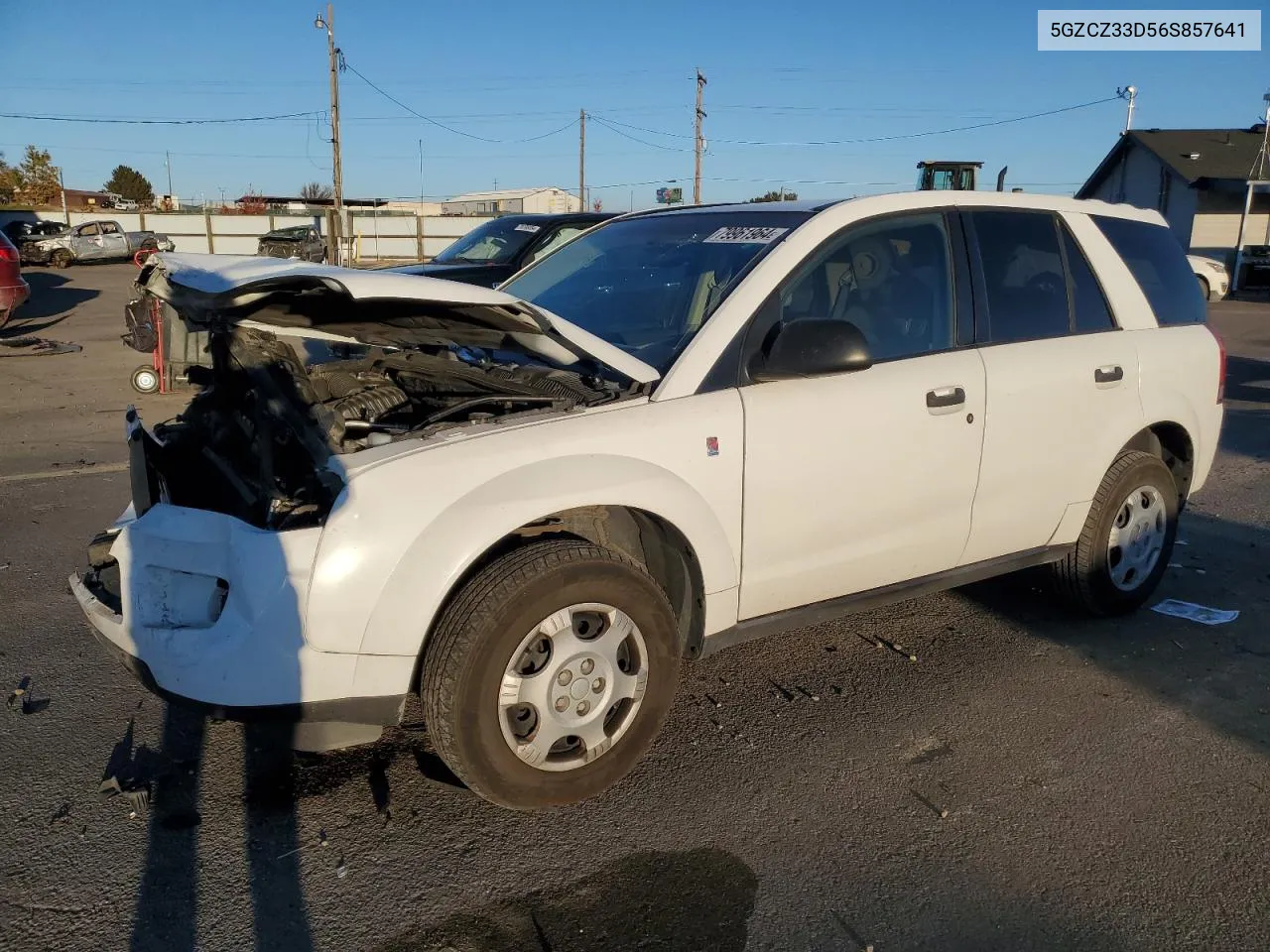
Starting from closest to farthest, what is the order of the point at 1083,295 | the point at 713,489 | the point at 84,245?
the point at 713,489 < the point at 1083,295 < the point at 84,245

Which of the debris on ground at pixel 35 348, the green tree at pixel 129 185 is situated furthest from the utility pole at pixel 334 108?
the green tree at pixel 129 185

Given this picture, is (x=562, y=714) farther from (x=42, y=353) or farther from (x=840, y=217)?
(x=42, y=353)

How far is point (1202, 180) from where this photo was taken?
3447 cm

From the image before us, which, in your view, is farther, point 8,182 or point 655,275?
point 8,182

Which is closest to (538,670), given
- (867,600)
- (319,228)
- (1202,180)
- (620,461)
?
(620,461)

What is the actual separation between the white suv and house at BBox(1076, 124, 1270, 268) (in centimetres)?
3289

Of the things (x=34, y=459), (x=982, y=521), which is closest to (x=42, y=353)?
(x=34, y=459)

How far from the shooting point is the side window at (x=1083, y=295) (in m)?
4.48

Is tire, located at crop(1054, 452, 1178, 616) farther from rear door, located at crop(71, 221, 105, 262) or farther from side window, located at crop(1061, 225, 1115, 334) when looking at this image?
rear door, located at crop(71, 221, 105, 262)

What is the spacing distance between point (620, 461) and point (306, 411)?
1108 millimetres

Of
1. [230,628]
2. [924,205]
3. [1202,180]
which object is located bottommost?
[230,628]

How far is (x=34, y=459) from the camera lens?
26.0ft

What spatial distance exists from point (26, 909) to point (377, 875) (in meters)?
0.90

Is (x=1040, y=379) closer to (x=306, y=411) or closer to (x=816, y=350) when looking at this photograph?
(x=816, y=350)
